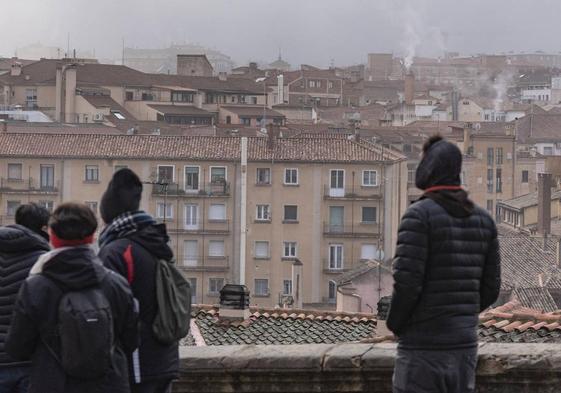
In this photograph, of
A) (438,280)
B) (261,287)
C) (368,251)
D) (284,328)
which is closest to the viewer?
(438,280)

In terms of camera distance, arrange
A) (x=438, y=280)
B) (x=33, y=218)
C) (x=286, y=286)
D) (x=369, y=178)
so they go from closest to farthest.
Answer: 1. (x=438, y=280)
2. (x=33, y=218)
3. (x=286, y=286)
4. (x=369, y=178)

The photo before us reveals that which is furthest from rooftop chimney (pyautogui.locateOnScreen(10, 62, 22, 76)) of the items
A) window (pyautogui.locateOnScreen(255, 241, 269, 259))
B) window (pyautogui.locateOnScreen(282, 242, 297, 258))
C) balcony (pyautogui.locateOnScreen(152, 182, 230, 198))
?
window (pyautogui.locateOnScreen(282, 242, 297, 258))

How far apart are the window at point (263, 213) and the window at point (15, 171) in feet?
26.2

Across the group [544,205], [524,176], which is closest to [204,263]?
[544,205]

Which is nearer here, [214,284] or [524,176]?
[214,284]

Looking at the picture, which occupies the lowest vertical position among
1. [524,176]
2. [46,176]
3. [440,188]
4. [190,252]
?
[190,252]

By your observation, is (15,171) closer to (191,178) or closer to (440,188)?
(191,178)

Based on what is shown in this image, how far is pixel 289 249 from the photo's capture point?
50.8 m

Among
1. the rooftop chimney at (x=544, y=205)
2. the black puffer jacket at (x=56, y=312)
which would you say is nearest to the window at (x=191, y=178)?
the rooftop chimney at (x=544, y=205)

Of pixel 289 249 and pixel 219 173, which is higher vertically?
pixel 219 173

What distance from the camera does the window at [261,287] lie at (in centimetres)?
4887

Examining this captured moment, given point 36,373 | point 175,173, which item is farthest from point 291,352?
point 175,173

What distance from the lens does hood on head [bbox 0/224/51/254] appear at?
6.24m

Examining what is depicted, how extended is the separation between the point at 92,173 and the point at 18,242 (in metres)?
45.4
